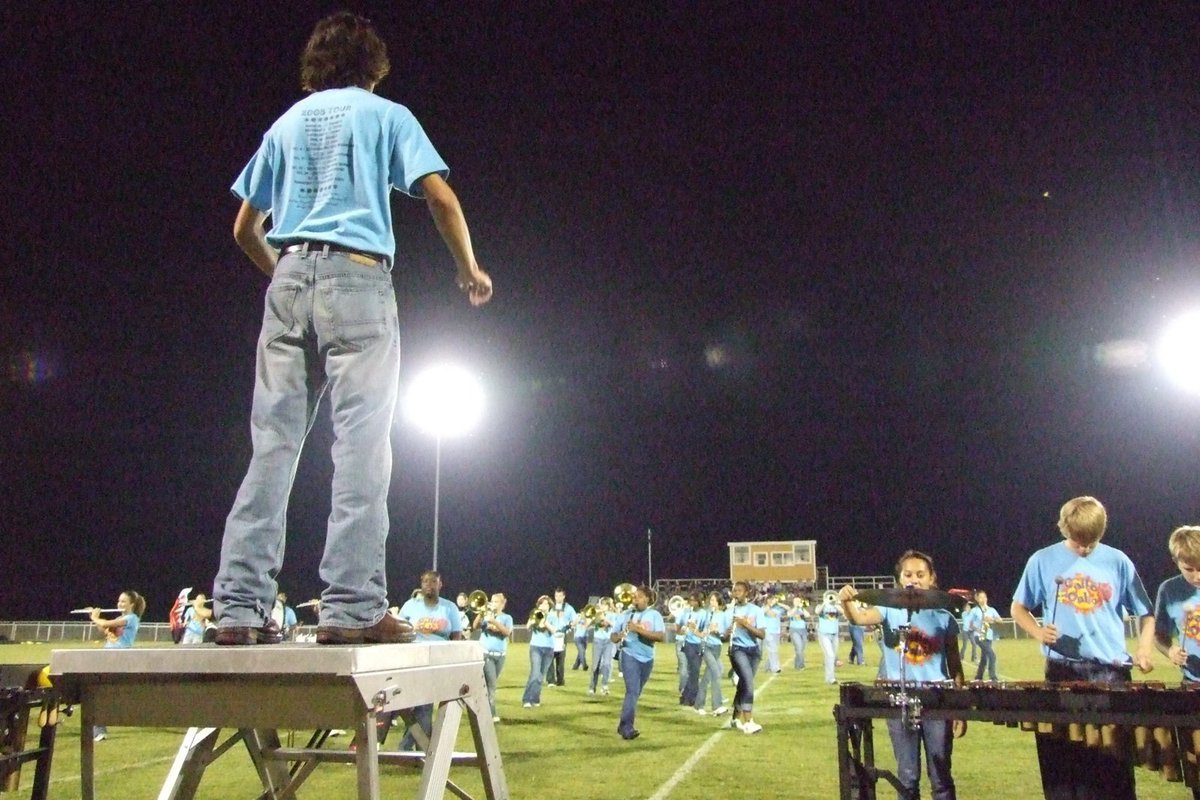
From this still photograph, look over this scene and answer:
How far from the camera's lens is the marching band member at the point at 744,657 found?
14555mm

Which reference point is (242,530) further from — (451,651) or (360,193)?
(360,193)

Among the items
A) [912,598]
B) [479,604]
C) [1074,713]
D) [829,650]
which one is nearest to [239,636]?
[912,598]

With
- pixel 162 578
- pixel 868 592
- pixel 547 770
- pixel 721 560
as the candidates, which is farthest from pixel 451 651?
pixel 721 560

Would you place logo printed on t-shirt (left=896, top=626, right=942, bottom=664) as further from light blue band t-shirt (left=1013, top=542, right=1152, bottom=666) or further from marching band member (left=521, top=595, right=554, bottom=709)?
marching band member (left=521, top=595, right=554, bottom=709)

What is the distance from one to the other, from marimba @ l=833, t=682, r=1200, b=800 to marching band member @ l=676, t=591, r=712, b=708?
36.8 ft

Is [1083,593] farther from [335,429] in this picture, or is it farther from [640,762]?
[640,762]

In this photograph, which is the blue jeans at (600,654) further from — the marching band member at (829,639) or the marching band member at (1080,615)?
the marching band member at (1080,615)

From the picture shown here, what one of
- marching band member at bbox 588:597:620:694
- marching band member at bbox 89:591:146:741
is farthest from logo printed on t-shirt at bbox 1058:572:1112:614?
marching band member at bbox 588:597:620:694

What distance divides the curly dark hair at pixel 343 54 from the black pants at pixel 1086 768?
593 centimetres

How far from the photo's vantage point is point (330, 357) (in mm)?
3326

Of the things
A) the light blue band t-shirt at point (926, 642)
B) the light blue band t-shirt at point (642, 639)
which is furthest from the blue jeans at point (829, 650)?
the light blue band t-shirt at point (926, 642)

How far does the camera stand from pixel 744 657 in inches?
590

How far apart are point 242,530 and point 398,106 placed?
1.75 m

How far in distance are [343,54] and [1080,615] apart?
245 inches
